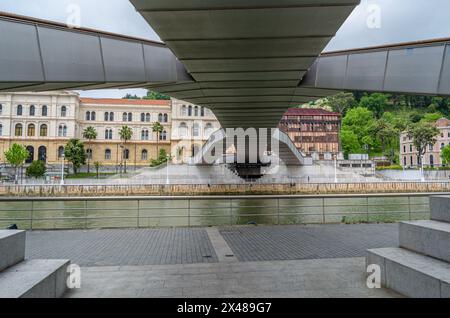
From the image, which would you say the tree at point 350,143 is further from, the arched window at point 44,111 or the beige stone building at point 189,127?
the arched window at point 44,111

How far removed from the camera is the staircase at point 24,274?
3.52m

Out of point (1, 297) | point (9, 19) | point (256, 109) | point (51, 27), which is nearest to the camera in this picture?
point (1, 297)

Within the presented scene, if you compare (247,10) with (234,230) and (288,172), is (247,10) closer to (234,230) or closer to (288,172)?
(234,230)

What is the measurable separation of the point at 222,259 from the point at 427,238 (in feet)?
12.8

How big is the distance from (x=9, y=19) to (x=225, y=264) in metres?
7.13

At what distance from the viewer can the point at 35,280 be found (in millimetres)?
3785

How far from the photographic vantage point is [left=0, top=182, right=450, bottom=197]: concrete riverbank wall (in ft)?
130

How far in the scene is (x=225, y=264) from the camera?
634 cm

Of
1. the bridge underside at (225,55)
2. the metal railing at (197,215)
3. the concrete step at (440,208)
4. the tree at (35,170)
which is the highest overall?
the bridge underside at (225,55)

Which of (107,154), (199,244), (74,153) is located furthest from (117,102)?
(199,244)

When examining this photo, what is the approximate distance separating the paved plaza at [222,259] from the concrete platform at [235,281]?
16 millimetres

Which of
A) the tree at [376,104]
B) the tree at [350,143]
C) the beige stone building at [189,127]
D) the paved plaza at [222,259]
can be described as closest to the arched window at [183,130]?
the beige stone building at [189,127]

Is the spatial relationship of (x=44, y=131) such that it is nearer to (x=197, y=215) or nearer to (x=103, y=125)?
(x=103, y=125)

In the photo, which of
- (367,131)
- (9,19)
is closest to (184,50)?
(9,19)
